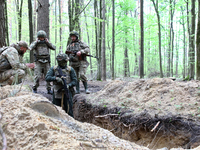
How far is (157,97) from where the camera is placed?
467 centimetres

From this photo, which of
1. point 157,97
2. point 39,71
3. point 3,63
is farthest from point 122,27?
point 3,63

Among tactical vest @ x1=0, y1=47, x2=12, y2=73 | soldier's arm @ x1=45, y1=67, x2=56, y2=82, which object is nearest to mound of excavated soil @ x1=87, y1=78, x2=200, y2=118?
soldier's arm @ x1=45, y1=67, x2=56, y2=82

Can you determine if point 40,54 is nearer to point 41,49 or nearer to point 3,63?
point 41,49

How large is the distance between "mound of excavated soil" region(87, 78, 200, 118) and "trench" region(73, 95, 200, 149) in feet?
0.70

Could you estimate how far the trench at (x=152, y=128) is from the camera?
3.20m

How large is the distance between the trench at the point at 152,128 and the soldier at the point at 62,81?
1072mm

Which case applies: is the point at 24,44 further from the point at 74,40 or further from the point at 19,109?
the point at 19,109

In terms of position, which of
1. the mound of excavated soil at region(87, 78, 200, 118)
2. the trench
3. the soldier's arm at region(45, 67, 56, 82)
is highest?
the soldier's arm at region(45, 67, 56, 82)

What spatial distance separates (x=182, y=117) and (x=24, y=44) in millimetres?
4815

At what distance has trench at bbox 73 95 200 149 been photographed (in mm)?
3199

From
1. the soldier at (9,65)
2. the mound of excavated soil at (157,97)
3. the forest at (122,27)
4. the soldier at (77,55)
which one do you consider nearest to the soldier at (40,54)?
the soldier at (77,55)

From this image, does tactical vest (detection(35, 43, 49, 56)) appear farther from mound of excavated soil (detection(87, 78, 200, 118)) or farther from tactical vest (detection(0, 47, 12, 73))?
mound of excavated soil (detection(87, 78, 200, 118))

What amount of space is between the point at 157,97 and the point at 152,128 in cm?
137

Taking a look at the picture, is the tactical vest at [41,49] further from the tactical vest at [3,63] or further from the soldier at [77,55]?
the tactical vest at [3,63]
